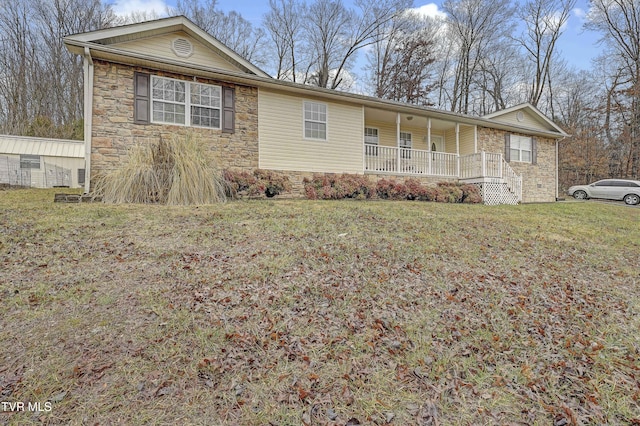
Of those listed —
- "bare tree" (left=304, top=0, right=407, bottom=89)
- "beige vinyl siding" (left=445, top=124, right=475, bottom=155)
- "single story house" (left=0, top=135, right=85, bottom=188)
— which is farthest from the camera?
"bare tree" (left=304, top=0, right=407, bottom=89)

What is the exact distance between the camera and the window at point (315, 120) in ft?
35.8

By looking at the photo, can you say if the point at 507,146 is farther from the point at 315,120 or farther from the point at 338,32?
the point at 338,32

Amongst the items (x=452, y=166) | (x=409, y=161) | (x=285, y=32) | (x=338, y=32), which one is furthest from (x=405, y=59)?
(x=409, y=161)

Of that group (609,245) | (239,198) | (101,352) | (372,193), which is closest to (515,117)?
(372,193)

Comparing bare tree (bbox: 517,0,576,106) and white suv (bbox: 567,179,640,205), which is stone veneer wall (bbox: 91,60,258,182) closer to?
white suv (bbox: 567,179,640,205)

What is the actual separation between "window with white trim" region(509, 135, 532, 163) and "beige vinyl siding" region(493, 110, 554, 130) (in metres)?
0.62

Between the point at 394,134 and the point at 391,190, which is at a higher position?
the point at 394,134

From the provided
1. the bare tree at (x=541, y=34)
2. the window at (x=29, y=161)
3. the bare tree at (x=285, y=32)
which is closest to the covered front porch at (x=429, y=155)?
the bare tree at (x=285, y=32)

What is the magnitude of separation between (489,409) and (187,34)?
35.7 feet

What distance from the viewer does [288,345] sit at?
7.89ft

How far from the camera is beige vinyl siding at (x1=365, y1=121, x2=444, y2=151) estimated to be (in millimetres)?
14008

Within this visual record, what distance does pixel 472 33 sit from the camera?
23.4 meters

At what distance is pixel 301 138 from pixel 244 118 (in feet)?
6.29

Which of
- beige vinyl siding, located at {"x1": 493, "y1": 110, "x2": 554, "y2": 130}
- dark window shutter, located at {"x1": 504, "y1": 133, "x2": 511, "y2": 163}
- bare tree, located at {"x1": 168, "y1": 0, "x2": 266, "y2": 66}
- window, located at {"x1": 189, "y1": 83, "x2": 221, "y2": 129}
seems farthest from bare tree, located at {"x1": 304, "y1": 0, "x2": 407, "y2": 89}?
window, located at {"x1": 189, "y1": 83, "x2": 221, "y2": 129}
